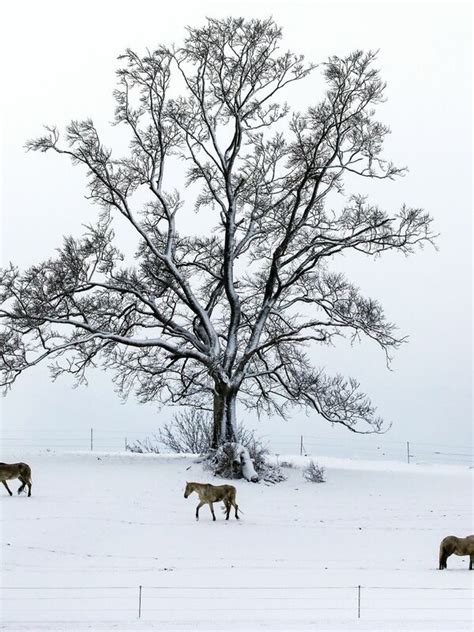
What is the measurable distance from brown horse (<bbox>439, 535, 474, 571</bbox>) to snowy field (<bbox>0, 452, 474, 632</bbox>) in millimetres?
220

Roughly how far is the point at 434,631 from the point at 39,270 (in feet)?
62.3

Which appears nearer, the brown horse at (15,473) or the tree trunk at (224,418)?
the brown horse at (15,473)

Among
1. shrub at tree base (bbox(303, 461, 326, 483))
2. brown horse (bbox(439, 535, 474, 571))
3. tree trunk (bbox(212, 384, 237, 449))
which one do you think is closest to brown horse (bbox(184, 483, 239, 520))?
brown horse (bbox(439, 535, 474, 571))

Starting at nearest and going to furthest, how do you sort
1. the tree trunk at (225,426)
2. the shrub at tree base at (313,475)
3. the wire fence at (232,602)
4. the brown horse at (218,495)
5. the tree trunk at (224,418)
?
the wire fence at (232,602) < the brown horse at (218,495) < the tree trunk at (225,426) < the shrub at tree base at (313,475) < the tree trunk at (224,418)

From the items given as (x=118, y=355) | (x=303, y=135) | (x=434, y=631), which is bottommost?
(x=434, y=631)

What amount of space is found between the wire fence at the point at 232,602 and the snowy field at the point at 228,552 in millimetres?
29

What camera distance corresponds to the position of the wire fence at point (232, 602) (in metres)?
12.5

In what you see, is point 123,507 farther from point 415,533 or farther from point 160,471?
point 415,533

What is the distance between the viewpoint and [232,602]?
43.4 feet

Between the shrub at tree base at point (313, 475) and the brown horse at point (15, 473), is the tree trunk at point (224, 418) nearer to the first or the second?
the shrub at tree base at point (313, 475)

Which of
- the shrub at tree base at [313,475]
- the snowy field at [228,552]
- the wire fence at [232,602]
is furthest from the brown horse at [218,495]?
the wire fence at [232,602]

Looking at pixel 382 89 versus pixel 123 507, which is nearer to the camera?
pixel 123 507

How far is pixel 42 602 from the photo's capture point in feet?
42.5

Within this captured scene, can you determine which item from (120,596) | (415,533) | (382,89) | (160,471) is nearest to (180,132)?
(382,89)
